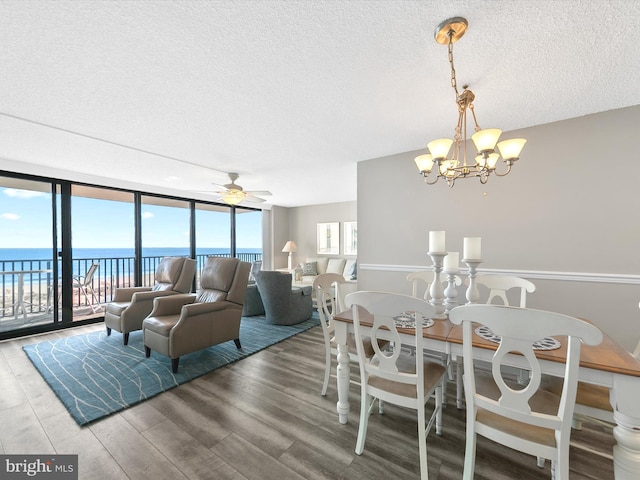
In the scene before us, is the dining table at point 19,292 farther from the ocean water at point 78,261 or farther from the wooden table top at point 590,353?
the wooden table top at point 590,353

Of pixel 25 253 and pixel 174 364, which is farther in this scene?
pixel 25 253

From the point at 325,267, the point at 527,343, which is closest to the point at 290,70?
the point at 527,343

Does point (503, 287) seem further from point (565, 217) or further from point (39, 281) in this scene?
point (39, 281)

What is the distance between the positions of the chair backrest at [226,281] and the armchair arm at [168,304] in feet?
0.65

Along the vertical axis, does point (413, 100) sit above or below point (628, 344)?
above

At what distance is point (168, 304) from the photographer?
2.99 m

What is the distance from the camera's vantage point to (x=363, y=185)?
362cm

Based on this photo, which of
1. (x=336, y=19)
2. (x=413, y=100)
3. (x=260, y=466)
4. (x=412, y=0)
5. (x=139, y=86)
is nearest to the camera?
(x=412, y=0)

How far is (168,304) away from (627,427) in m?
3.68

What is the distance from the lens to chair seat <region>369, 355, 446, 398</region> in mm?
1458

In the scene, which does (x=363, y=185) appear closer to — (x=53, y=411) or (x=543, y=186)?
(x=543, y=186)

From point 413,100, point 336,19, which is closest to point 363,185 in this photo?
point 413,100

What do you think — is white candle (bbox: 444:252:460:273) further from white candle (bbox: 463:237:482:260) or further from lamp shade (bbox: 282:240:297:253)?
lamp shade (bbox: 282:240:297:253)

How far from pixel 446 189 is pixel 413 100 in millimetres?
1339
